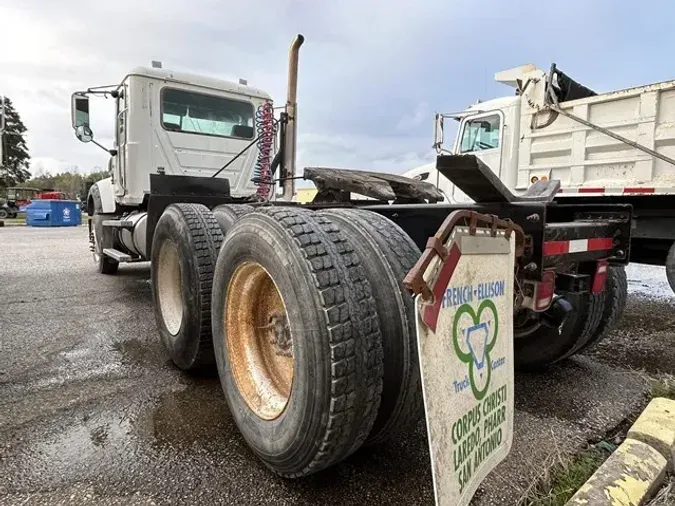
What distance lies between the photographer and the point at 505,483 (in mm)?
2162

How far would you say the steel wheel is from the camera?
11.7 ft

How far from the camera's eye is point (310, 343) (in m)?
1.79

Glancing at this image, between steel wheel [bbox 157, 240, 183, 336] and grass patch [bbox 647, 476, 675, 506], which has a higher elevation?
steel wheel [bbox 157, 240, 183, 336]

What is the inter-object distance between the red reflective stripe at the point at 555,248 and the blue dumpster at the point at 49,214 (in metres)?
27.1

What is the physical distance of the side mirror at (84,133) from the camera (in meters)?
6.43

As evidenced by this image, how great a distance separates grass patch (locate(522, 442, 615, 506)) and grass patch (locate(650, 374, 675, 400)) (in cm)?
95

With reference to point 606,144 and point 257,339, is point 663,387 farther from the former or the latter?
point 606,144

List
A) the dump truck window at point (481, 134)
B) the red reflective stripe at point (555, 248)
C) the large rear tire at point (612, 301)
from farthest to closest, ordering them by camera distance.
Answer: the dump truck window at point (481, 134)
the large rear tire at point (612, 301)
the red reflective stripe at point (555, 248)

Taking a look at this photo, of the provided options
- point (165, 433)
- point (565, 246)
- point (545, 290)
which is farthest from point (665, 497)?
point (165, 433)

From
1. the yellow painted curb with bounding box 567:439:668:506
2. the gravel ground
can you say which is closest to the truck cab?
the gravel ground

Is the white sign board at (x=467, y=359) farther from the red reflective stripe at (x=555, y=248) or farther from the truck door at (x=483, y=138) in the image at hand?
the truck door at (x=483, y=138)

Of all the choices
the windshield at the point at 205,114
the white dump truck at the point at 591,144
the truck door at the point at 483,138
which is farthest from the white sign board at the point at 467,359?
the windshield at the point at 205,114

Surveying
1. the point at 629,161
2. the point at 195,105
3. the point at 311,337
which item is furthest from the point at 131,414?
the point at 629,161

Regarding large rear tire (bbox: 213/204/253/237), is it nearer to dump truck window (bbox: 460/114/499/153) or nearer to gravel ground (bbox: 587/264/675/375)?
gravel ground (bbox: 587/264/675/375)
